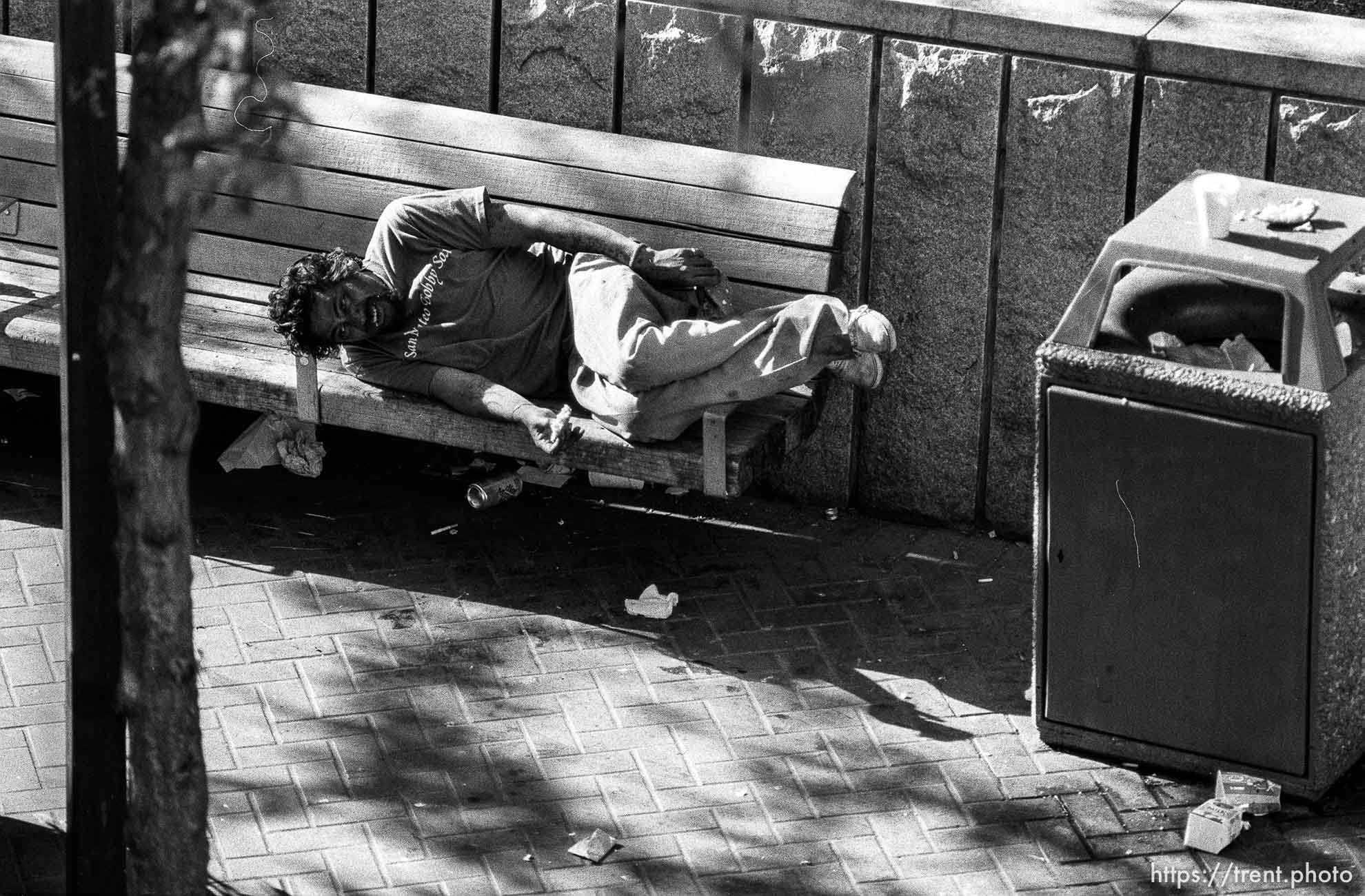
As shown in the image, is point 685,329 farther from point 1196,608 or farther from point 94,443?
point 94,443

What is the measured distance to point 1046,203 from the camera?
5602mm

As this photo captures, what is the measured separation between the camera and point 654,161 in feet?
19.2

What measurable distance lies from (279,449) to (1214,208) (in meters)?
3.34

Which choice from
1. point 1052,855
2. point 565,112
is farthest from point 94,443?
point 565,112

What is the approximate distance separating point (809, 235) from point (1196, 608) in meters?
1.76

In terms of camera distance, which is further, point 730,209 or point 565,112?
point 565,112

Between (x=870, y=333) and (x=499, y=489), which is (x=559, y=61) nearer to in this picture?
(x=499, y=489)

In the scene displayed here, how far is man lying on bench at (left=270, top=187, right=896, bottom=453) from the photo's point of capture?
5.37 meters

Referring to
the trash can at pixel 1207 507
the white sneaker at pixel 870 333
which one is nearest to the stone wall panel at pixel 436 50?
the white sneaker at pixel 870 333

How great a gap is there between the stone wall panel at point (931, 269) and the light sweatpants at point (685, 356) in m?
0.48

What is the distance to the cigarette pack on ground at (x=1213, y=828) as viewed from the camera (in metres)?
4.48

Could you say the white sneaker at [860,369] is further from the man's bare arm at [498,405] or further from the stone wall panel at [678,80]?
the stone wall panel at [678,80]

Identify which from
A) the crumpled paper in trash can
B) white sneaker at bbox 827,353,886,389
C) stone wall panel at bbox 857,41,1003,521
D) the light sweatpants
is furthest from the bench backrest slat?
the crumpled paper in trash can

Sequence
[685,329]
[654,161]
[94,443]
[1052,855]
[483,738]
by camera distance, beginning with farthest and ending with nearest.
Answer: [654,161] → [685,329] → [483,738] → [1052,855] → [94,443]
